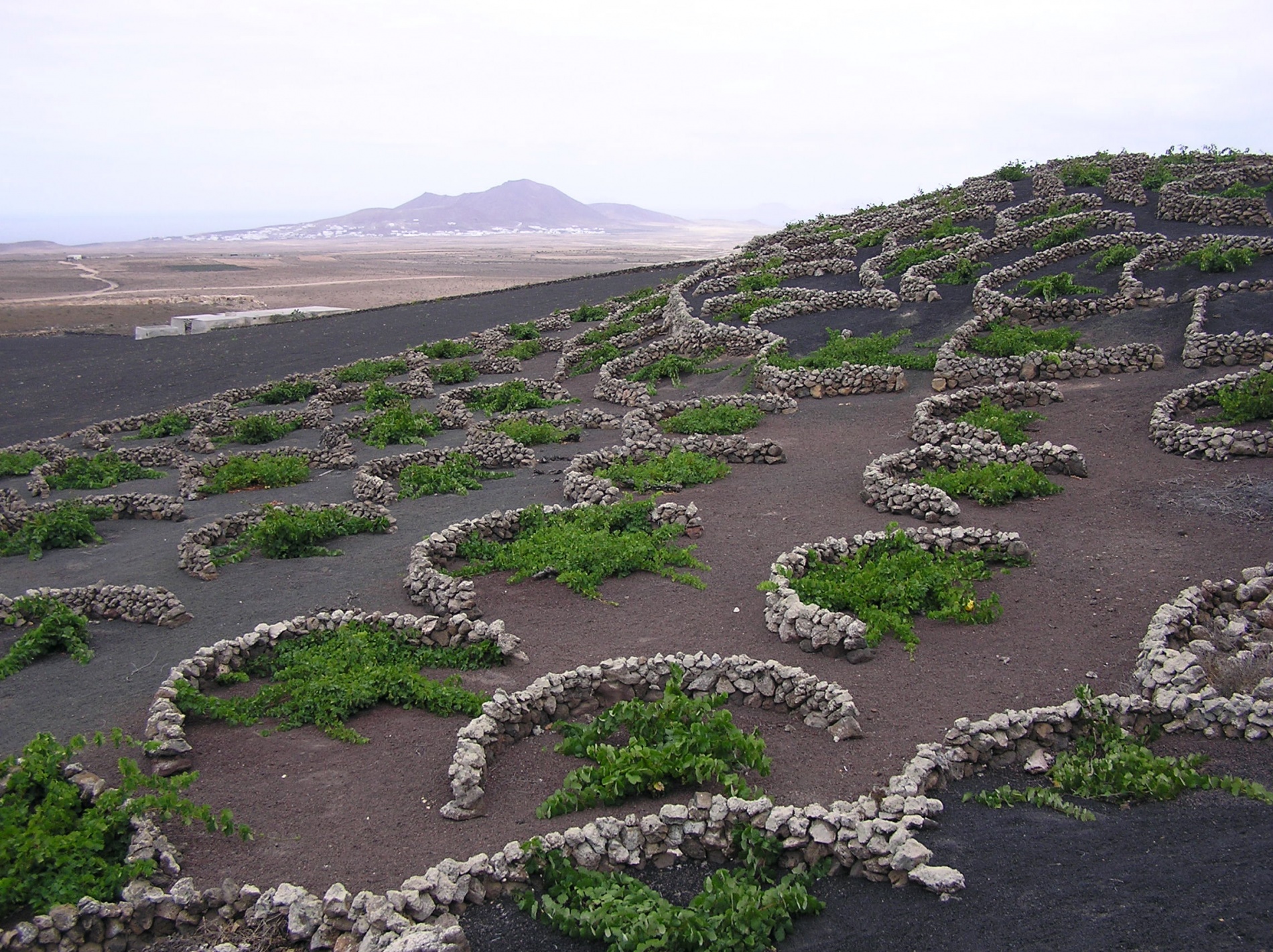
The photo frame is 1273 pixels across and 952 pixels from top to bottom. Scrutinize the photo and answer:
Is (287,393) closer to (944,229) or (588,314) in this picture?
(588,314)

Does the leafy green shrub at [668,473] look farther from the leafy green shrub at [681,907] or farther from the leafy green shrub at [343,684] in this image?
the leafy green shrub at [681,907]

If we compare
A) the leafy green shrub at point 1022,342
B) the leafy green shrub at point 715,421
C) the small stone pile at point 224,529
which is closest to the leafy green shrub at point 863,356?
the leafy green shrub at point 1022,342

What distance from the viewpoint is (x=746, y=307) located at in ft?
82.8

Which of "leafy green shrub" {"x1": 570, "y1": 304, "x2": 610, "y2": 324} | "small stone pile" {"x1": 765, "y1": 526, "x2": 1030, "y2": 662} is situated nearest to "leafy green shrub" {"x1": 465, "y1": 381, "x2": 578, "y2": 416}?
"leafy green shrub" {"x1": 570, "y1": 304, "x2": 610, "y2": 324}

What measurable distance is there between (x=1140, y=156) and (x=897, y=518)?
27.4 metres

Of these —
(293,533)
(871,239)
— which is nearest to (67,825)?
(293,533)

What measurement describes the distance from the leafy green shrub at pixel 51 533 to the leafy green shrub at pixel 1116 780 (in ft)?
45.5

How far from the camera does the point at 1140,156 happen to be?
31828 millimetres

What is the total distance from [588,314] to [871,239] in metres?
10.9

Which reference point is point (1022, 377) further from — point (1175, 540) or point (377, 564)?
point (377, 564)

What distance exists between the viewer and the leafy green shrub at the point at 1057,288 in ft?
68.8

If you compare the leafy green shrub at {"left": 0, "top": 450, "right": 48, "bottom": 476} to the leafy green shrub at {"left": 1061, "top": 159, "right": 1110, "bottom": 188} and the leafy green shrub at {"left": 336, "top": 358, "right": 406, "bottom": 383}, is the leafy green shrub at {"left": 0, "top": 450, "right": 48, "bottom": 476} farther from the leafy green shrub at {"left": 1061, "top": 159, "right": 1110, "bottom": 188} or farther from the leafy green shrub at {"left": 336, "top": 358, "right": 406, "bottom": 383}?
the leafy green shrub at {"left": 1061, "top": 159, "right": 1110, "bottom": 188}

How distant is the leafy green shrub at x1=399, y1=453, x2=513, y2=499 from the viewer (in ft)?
50.4

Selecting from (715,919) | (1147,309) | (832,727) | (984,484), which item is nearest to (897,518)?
(984,484)
